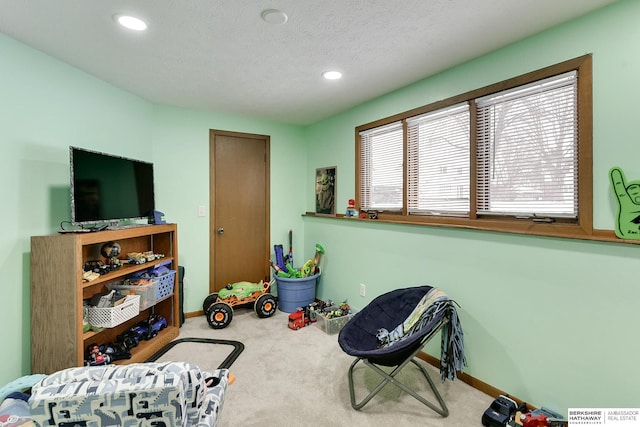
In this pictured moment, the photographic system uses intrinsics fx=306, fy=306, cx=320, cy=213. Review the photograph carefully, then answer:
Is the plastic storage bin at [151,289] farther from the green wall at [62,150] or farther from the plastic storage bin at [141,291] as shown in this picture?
the green wall at [62,150]

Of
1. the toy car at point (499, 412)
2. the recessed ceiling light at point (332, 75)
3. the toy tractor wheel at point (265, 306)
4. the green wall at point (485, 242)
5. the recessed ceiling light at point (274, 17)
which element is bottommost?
the toy car at point (499, 412)

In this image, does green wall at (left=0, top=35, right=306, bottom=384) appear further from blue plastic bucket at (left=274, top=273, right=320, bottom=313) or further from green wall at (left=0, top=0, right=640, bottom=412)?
blue plastic bucket at (left=274, top=273, right=320, bottom=313)

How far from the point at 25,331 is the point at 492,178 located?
3.50m

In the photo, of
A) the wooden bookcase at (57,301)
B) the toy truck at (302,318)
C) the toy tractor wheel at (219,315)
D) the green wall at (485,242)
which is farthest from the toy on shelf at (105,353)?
the toy truck at (302,318)

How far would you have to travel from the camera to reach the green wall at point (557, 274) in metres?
1.61

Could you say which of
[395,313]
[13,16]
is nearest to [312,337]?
[395,313]

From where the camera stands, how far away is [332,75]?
2645 millimetres

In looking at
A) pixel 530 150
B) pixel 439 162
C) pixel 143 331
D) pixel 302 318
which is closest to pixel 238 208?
pixel 302 318

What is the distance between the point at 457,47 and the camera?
2137mm

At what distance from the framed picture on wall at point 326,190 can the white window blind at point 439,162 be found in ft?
3.81

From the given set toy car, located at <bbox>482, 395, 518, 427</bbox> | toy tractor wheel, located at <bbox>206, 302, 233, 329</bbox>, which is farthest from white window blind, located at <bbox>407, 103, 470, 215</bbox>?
toy tractor wheel, located at <bbox>206, 302, 233, 329</bbox>

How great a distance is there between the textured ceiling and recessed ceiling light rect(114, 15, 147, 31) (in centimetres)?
5

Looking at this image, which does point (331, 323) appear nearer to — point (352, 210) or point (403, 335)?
point (403, 335)

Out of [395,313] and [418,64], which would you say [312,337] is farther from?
[418,64]
